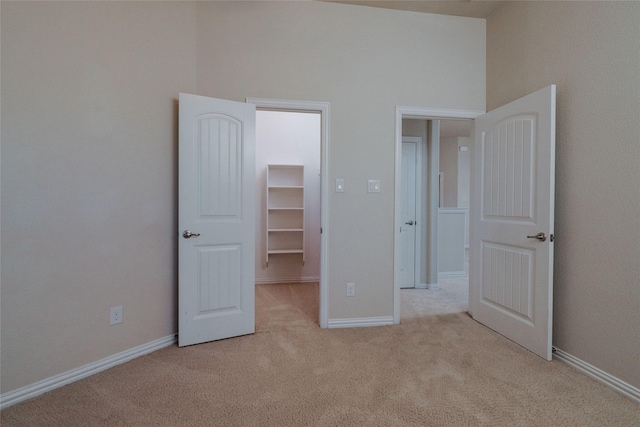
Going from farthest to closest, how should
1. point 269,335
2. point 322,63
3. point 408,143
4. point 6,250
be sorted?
point 408,143 → point 322,63 → point 269,335 → point 6,250

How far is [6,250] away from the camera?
1.66 m

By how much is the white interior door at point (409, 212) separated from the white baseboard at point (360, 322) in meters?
1.39

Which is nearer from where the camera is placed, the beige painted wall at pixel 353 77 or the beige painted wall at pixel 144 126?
the beige painted wall at pixel 144 126

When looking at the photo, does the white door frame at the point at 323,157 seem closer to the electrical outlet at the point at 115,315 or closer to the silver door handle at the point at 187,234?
the silver door handle at the point at 187,234

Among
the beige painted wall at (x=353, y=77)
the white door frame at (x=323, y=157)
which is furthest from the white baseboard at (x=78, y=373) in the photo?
the beige painted wall at (x=353, y=77)

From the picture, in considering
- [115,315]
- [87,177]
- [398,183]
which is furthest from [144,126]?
[398,183]

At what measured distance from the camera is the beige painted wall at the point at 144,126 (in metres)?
1.74

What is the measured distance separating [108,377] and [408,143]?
3.89 metres

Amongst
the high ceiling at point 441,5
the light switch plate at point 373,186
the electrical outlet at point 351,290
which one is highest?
the high ceiling at point 441,5

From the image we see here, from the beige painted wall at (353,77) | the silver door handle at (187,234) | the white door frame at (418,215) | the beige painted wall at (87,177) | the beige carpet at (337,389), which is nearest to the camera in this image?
the beige carpet at (337,389)

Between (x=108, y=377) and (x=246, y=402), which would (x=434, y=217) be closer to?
(x=246, y=402)

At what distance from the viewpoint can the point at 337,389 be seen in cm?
183

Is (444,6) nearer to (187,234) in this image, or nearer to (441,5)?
(441,5)

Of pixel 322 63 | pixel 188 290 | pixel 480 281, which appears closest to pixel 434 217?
pixel 480 281
